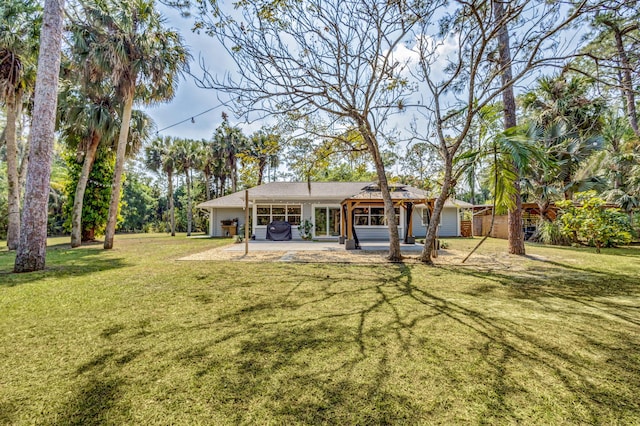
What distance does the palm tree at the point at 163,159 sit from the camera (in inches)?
946

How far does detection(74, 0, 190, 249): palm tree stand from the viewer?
10367 millimetres

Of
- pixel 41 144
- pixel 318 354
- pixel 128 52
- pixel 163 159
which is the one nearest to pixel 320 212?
pixel 128 52

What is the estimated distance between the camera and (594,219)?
1038 cm

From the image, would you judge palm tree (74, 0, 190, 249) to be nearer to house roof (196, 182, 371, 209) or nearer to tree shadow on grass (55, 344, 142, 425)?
house roof (196, 182, 371, 209)

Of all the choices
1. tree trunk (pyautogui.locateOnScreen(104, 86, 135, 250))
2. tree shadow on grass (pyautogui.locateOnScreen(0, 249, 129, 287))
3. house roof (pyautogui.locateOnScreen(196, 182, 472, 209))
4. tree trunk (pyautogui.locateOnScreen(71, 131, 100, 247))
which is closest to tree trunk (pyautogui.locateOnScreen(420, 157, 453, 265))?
house roof (pyautogui.locateOnScreen(196, 182, 472, 209))

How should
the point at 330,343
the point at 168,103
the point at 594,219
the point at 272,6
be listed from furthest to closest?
1. the point at 168,103
2. the point at 594,219
3. the point at 272,6
4. the point at 330,343

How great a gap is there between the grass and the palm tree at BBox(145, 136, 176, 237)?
20.4 metres

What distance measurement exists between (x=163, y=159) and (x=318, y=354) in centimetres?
2576

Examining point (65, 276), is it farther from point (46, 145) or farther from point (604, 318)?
point (604, 318)

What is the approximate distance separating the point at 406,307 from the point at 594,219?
11.0m

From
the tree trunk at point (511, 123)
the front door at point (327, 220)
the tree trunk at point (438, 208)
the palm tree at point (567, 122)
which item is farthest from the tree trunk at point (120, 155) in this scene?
the palm tree at point (567, 122)

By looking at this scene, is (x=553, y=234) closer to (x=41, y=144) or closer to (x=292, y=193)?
(x=292, y=193)

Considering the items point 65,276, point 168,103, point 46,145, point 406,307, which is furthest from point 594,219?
point 168,103

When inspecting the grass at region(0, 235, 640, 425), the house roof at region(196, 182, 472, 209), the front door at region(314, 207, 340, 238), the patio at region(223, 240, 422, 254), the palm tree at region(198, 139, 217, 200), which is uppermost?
the palm tree at region(198, 139, 217, 200)
